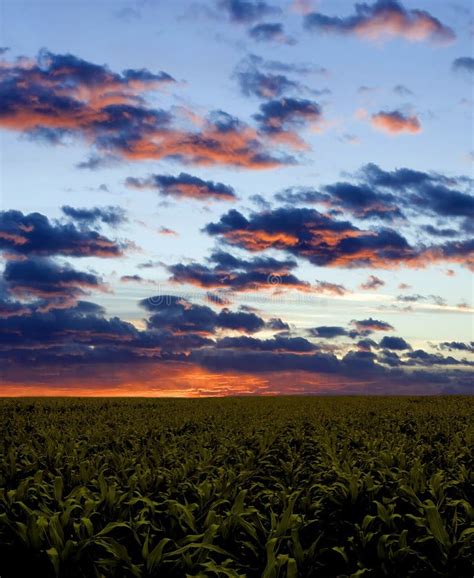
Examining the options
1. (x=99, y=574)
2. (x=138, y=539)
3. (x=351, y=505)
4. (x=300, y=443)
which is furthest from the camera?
(x=300, y=443)

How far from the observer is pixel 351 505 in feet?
25.6

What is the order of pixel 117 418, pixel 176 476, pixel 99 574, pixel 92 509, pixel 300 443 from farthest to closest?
pixel 117 418
pixel 300 443
pixel 176 476
pixel 92 509
pixel 99 574

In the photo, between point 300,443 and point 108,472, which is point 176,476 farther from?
point 300,443

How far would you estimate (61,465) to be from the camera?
11.3 metres

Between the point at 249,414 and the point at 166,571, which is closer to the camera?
the point at 166,571

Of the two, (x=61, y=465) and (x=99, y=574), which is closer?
(x=99, y=574)

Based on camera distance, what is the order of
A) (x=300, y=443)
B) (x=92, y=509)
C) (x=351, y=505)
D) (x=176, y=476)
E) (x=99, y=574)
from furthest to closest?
(x=300, y=443) → (x=176, y=476) → (x=351, y=505) → (x=92, y=509) → (x=99, y=574)

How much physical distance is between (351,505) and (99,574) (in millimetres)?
3747

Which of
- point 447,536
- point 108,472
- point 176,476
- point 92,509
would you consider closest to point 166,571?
point 92,509

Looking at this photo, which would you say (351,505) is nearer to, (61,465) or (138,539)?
(138,539)

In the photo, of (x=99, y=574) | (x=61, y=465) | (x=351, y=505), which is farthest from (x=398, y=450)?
(x=99, y=574)

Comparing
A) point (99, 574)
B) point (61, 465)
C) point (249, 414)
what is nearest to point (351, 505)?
point (99, 574)

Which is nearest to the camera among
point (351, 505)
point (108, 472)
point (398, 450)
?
point (351, 505)

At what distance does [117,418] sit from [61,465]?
1193 centimetres
